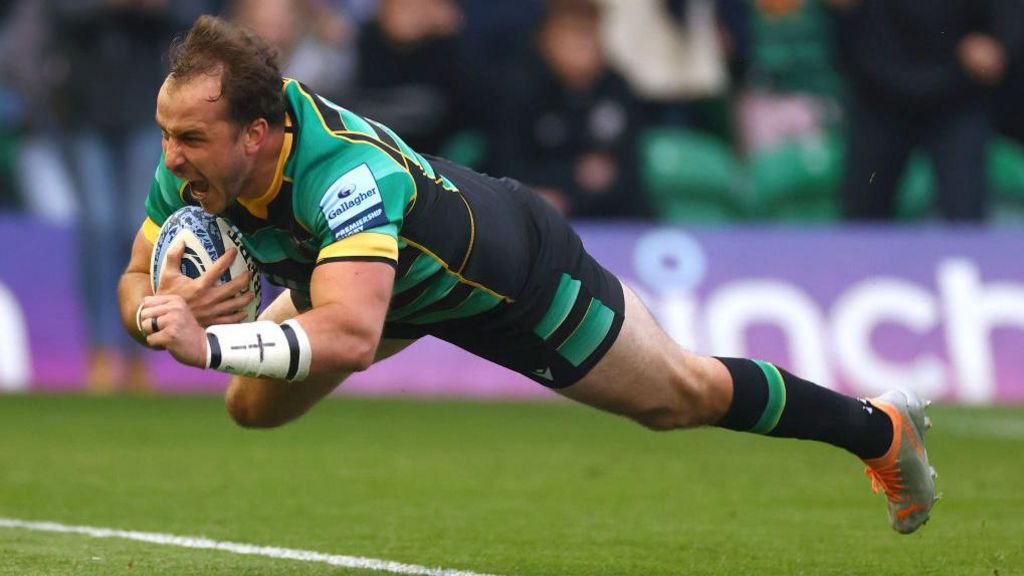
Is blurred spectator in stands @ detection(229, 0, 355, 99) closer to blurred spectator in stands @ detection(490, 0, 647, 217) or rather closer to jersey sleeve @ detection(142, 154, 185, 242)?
blurred spectator in stands @ detection(490, 0, 647, 217)

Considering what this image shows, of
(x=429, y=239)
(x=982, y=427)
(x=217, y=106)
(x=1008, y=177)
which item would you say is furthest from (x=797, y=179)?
(x=217, y=106)

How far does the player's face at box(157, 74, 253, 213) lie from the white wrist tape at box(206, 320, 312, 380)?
54 centimetres

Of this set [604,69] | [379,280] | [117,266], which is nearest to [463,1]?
[604,69]

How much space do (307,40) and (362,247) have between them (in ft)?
30.5

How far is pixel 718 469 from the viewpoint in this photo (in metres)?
9.52

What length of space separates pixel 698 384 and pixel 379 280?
1432 millimetres

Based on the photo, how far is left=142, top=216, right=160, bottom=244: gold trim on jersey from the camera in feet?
20.6

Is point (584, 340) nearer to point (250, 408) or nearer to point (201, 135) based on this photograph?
point (250, 408)

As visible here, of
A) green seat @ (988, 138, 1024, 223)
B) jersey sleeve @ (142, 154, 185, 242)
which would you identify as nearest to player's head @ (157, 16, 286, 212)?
jersey sleeve @ (142, 154, 185, 242)

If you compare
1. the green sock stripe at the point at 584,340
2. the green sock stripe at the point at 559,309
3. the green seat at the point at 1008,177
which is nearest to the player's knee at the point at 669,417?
the green sock stripe at the point at 584,340

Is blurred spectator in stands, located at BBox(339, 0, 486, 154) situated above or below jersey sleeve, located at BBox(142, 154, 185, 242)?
below

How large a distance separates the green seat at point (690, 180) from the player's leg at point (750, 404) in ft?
29.8

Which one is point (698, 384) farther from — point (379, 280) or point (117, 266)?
point (117, 266)

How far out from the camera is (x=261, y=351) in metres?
5.27
